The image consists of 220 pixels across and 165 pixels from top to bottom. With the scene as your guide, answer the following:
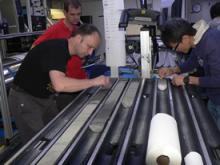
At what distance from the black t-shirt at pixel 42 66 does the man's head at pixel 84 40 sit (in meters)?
0.05

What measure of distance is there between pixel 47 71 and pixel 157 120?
76 centimetres

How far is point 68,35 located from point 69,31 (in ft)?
0.23

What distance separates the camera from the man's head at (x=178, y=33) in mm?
1608

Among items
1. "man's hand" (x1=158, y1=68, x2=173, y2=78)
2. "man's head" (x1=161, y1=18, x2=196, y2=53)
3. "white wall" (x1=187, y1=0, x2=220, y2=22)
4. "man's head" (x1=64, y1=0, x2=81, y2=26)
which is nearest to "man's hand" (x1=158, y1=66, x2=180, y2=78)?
"man's hand" (x1=158, y1=68, x2=173, y2=78)

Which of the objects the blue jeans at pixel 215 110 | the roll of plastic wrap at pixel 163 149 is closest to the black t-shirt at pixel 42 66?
the roll of plastic wrap at pixel 163 149

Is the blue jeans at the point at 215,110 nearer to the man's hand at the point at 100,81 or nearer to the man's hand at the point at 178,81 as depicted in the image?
the man's hand at the point at 178,81

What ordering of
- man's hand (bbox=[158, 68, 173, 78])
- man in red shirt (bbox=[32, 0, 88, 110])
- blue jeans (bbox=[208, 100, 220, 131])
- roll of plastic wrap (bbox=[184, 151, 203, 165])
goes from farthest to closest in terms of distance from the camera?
man's hand (bbox=[158, 68, 173, 78])
man in red shirt (bbox=[32, 0, 88, 110])
blue jeans (bbox=[208, 100, 220, 131])
roll of plastic wrap (bbox=[184, 151, 203, 165])

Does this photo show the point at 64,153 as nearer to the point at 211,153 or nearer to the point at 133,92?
the point at 211,153

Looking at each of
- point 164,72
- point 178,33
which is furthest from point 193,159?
point 164,72

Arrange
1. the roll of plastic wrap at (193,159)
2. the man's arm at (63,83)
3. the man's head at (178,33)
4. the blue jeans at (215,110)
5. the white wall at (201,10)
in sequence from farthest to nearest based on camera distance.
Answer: the white wall at (201,10), the blue jeans at (215,110), the man's head at (178,33), the man's arm at (63,83), the roll of plastic wrap at (193,159)

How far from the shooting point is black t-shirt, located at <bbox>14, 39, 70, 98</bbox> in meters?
1.50

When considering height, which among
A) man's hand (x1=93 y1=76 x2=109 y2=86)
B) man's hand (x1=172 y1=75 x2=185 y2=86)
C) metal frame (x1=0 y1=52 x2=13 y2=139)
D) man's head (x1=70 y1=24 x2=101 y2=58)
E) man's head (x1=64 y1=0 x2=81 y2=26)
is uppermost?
man's head (x1=64 y1=0 x2=81 y2=26)

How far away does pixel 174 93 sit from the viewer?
1.62m

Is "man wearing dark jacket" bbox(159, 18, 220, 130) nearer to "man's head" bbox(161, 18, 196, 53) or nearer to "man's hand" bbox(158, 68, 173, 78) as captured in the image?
"man's head" bbox(161, 18, 196, 53)
